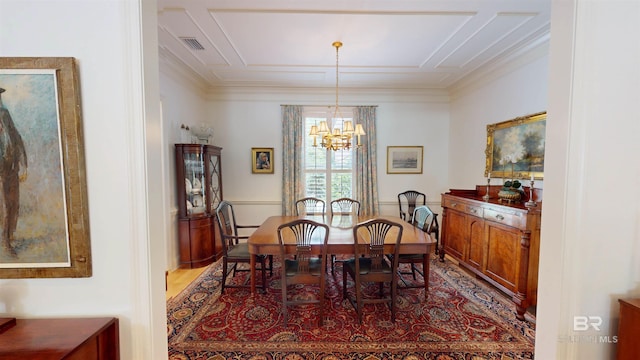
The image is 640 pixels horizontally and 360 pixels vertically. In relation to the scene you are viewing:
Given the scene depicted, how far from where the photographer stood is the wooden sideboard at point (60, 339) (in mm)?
897

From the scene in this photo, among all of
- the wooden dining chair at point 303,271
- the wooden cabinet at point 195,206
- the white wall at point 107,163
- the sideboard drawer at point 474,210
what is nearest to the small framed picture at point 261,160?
the wooden cabinet at point 195,206

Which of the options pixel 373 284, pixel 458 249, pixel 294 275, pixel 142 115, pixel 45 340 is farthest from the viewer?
pixel 458 249

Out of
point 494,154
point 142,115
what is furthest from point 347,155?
point 142,115

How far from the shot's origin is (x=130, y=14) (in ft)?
3.36

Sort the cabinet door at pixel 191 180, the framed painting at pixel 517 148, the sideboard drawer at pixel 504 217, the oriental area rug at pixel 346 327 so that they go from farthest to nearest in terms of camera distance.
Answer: the cabinet door at pixel 191 180
the framed painting at pixel 517 148
the sideboard drawer at pixel 504 217
the oriental area rug at pixel 346 327

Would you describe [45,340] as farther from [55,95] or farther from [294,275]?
[294,275]

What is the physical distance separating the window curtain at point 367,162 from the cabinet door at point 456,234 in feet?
4.21

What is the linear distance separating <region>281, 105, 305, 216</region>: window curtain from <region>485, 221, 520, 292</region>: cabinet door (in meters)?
2.97

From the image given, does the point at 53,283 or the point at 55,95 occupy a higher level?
the point at 55,95

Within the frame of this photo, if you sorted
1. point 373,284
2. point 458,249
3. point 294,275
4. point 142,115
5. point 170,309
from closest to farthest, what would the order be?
1. point 142,115
2. point 294,275
3. point 170,309
4. point 373,284
5. point 458,249

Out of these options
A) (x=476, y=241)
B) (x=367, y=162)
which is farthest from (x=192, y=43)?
(x=476, y=241)

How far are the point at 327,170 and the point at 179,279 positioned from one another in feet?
9.52

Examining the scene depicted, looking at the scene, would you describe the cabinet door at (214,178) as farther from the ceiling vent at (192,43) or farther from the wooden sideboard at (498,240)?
the wooden sideboard at (498,240)

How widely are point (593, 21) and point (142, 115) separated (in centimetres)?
202
